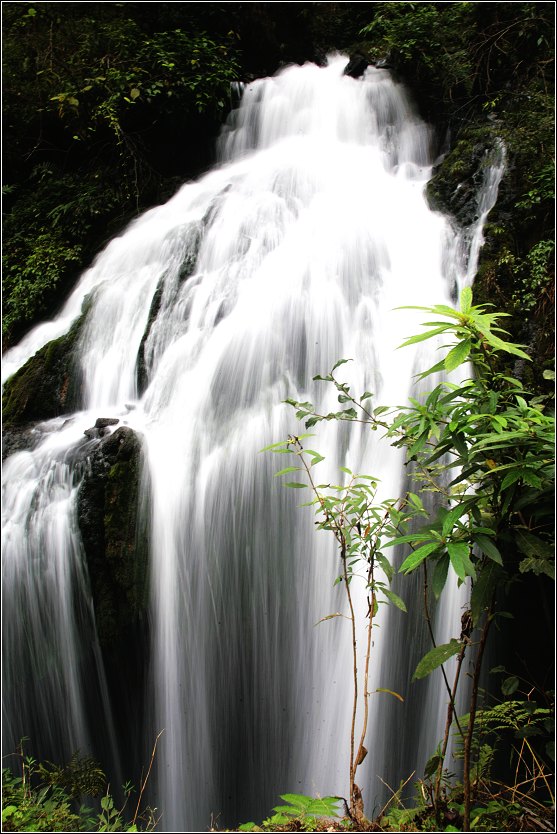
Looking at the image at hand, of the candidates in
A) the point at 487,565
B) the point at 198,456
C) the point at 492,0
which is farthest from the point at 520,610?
the point at 492,0

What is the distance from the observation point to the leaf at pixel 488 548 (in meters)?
1.44

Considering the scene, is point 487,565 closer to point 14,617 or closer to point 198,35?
point 14,617

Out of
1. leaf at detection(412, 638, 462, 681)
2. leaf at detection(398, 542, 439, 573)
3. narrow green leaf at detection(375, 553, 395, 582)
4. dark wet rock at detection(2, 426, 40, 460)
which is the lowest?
leaf at detection(412, 638, 462, 681)

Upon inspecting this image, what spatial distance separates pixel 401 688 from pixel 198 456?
1762 millimetres

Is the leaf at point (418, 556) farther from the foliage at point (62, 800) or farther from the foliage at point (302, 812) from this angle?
the foliage at point (62, 800)

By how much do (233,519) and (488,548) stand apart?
7.18 ft

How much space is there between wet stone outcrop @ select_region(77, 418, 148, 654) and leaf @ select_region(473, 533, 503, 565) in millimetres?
2463

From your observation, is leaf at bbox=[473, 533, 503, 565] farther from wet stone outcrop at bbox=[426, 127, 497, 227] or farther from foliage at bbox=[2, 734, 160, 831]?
wet stone outcrop at bbox=[426, 127, 497, 227]

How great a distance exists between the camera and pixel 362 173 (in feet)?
17.8

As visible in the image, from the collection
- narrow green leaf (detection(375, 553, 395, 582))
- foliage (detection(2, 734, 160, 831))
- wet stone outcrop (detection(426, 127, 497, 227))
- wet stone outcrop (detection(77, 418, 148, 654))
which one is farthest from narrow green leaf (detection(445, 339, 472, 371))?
wet stone outcrop (detection(426, 127, 497, 227))

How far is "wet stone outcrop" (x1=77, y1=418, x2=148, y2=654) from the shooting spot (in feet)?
11.6

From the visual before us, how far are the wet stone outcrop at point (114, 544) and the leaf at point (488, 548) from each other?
97.0 inches

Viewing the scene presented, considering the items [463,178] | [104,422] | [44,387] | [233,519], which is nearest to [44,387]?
[44,387]

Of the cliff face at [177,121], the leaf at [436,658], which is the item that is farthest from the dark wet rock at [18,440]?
the leaf at [436,658]
